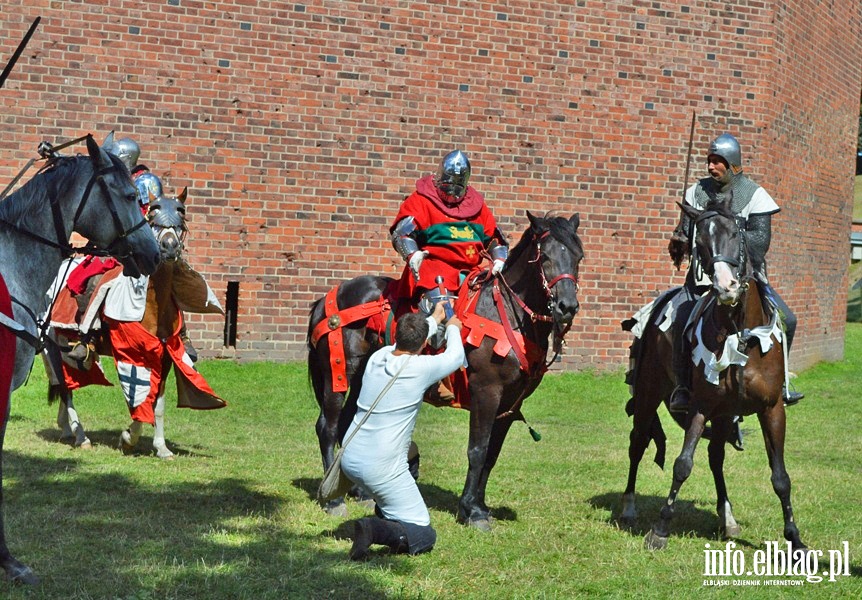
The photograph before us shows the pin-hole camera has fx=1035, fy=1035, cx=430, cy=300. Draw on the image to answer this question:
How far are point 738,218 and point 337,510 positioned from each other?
3594 millimetres

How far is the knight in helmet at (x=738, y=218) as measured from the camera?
7363mm

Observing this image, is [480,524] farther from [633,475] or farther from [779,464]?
[779,464]

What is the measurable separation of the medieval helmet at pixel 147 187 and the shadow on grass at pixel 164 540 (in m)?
2.33

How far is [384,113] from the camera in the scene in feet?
46.7

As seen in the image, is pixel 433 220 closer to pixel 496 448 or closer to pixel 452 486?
pixel 496 448

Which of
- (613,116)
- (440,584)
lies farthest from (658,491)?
(613,116)

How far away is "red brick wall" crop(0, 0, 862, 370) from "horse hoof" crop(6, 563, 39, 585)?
854cm

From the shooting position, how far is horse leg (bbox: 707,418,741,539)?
7.47 m

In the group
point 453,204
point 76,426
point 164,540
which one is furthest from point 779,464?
point 76,426

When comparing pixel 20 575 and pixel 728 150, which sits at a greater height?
pixel 728 150

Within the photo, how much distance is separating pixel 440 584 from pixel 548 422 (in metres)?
6.90

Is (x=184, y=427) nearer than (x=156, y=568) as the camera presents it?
No

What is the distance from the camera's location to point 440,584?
5789 millimetres

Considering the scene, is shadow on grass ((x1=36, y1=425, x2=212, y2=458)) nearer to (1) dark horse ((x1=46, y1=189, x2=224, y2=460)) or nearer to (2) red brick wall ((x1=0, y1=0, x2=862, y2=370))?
(1) dark horse ((x1=46, y1=189, x2=224, y2=460))
